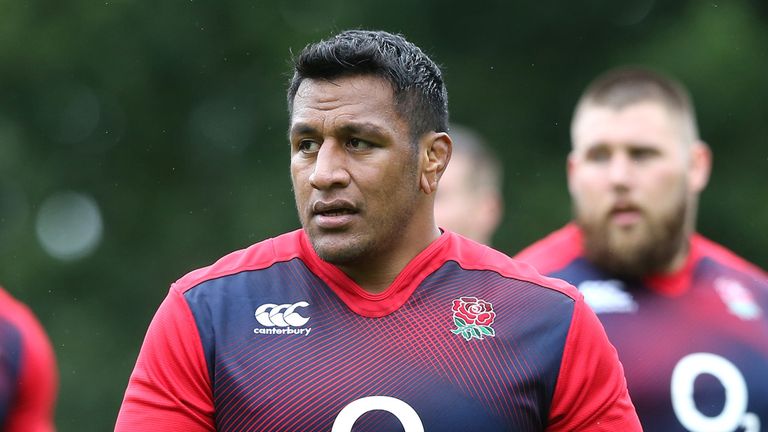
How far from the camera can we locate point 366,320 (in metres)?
5.07

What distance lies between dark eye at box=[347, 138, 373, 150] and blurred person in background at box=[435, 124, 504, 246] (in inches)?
162

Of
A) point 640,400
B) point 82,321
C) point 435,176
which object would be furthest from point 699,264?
point 82,321

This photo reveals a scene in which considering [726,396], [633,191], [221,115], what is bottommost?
[221,115]

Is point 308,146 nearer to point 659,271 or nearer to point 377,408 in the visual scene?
point 377,408

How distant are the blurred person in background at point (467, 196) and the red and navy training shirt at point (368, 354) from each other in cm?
397

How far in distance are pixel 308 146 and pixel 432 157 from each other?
0.46 meters

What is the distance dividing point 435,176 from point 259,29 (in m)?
14.5

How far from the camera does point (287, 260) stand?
5.23 meters

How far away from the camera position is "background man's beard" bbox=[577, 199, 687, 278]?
7285 millimetres

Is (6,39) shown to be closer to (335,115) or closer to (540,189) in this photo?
(540,189)

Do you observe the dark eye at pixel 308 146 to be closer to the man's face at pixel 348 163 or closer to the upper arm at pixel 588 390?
the man's face at pixel 348 163

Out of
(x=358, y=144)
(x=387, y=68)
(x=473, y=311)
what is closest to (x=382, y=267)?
(x=473, y=311)

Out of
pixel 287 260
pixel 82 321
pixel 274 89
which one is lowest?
pixel 82 321

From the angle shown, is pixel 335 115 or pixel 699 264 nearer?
pixel 335 115
